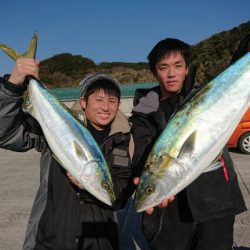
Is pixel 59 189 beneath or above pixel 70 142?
beneath

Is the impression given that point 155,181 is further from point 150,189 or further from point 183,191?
point 183,191

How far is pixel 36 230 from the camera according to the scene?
2.68 meters

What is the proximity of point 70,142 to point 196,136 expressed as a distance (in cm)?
87

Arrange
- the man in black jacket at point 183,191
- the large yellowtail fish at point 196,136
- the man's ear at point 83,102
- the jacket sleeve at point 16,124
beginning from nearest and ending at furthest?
the large yellowtail fish at point 196,136
the jacket sleeve at point 16,124
the man in black jacket at point 183,191
the man's ear at point 83,102

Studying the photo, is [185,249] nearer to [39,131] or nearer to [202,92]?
[202,92]

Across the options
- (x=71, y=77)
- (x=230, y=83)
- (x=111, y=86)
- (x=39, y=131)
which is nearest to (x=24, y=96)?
(x=39, y=131)

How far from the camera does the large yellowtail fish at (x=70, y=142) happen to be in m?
2.41

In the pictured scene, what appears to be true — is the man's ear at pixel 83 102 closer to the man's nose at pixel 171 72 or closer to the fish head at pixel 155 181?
the man's nose at pixel 171 72

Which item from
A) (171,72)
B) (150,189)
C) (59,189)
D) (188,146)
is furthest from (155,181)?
(171,72)

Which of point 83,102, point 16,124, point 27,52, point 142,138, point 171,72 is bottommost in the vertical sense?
point 142,138

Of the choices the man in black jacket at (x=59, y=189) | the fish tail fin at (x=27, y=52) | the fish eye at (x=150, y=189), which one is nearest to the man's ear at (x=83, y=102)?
the man in black jacket at (x=59, y=189)

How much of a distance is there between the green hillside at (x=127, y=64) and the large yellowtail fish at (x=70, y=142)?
24661 millimetres

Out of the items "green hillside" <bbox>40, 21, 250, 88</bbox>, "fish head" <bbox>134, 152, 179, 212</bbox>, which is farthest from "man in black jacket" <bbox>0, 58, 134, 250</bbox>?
"green hillside" <bbox>40, 21, 250, 88</bbox>

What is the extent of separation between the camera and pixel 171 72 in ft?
9.66
